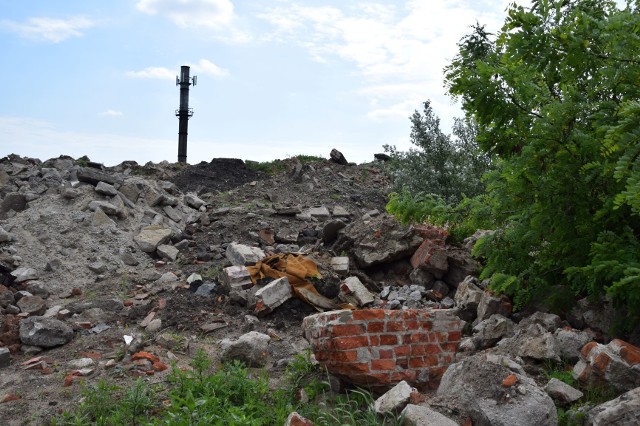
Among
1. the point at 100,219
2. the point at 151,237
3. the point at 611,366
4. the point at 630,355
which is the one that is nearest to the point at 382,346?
the point at 611,366

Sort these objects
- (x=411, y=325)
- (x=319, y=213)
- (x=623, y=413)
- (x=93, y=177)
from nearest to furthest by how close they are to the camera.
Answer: (x=623, y=413), (x=411, y=325), (x=93, y=177), (x=319, y=213)

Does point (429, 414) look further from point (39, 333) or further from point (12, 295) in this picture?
point (12, 295)

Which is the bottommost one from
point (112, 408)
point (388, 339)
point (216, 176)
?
point (112, 408)

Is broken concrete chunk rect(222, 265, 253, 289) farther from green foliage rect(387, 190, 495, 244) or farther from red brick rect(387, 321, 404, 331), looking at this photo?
red brick rect(387, 321, 404, 331)

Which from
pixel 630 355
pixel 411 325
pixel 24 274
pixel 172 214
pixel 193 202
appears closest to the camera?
pixel 630 355

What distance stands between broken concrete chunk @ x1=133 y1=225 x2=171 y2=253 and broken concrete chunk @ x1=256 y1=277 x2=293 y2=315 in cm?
359

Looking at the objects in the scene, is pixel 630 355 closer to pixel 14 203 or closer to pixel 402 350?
pixel 402 350

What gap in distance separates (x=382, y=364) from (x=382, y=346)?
0.46 feet

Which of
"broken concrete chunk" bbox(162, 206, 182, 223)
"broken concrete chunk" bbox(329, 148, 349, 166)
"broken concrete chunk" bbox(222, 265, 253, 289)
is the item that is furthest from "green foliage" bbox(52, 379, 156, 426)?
"broken concrete chunk" bbox(329, 148, 349, 166)

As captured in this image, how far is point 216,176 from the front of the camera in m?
19.8

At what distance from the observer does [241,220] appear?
12.3 metres

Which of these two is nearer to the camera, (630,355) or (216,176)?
(630,355)

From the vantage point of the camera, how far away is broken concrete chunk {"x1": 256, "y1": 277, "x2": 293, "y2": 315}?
7.90 metres

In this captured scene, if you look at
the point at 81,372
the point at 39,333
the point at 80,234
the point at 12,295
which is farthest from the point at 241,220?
the point at 81,372
